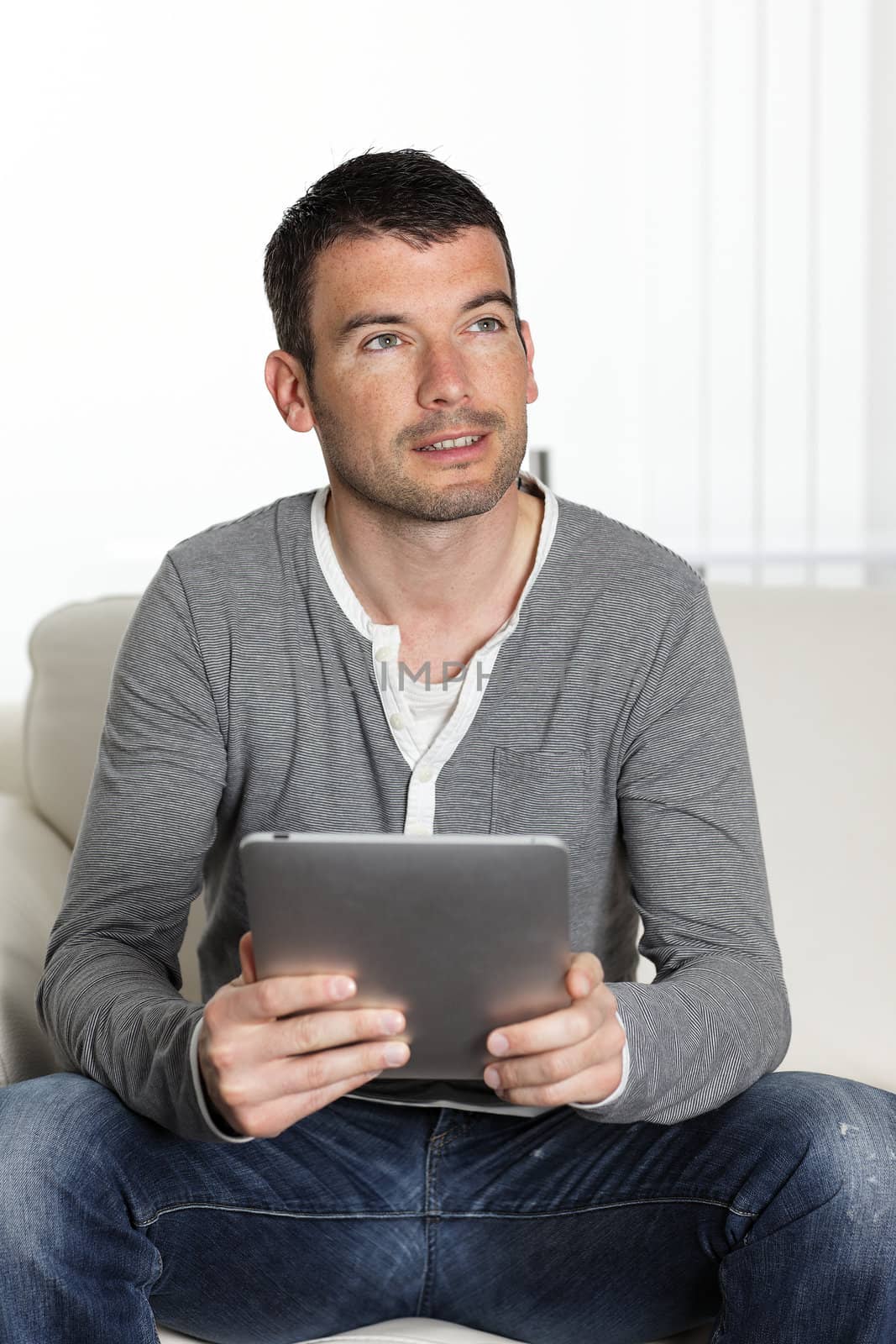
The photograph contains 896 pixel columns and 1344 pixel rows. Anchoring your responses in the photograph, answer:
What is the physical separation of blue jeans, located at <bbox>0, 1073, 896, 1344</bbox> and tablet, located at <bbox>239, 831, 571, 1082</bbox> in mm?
266

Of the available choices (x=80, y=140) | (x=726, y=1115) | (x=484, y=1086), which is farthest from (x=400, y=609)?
(x=80, y=140)

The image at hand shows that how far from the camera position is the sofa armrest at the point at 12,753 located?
6.64 feet

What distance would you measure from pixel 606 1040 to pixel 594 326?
8.19 feet

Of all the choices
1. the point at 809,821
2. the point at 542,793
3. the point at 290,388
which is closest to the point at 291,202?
the point at 290,388

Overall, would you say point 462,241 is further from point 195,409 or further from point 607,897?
point 195,409

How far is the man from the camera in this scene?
108cm

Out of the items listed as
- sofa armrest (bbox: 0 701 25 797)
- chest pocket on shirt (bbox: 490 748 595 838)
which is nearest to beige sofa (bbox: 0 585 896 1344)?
sofa armrest (bbox: 0 701 25 797)

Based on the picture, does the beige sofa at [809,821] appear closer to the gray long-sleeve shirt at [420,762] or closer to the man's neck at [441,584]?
the gray long-sleeve shirt at [420,762]

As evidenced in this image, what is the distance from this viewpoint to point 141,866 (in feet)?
4.33

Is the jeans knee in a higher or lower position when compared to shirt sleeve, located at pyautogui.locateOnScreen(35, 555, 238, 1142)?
lower

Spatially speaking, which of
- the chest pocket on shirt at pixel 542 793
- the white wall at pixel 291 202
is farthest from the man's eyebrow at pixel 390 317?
the white wall at pixel 291 202

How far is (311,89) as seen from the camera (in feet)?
10.7

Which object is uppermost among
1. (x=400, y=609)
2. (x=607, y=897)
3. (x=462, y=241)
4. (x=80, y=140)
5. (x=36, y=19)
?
(x=36, y=19)

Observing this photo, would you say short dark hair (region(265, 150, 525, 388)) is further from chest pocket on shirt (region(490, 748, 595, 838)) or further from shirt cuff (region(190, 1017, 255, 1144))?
shirt cuff (region(190, 1017, 255, 1144))
